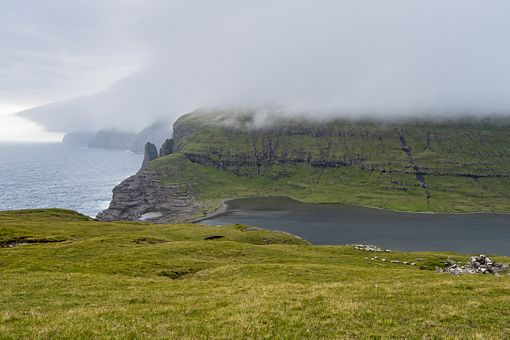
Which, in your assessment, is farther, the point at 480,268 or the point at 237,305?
the point at 480,268

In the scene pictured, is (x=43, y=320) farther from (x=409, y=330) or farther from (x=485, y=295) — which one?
→ (x=485, y=295)

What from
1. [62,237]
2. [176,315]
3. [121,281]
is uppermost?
[176,315]

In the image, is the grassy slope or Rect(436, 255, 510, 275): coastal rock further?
Rect(436, 255, 510, 275): coastal rock

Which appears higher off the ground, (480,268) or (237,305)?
(237,305)

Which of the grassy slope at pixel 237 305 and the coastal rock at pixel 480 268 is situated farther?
the coastal rock at pixel 480 268

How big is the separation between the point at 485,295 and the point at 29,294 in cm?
3433

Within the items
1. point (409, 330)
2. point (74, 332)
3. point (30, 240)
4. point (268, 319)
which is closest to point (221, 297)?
point (268, 319)

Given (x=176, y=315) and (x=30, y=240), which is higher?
(x=176, y=315)

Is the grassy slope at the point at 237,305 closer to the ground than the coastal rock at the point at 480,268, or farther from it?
farther from it

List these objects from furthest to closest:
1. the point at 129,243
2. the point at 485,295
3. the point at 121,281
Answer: the point at 129,243 → the point at 121,281 → the point at 485,295

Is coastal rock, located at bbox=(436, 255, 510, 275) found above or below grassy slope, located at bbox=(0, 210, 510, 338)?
below

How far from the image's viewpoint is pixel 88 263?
152 ft

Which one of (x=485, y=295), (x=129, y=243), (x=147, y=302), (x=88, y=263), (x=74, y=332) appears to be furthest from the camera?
(x=129, y=243)

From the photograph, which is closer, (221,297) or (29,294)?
(221,297)
